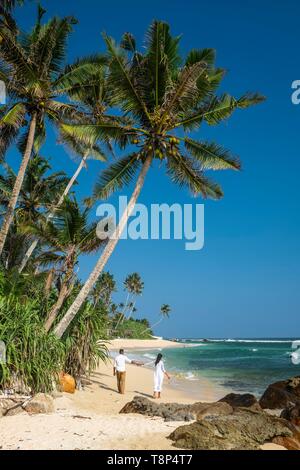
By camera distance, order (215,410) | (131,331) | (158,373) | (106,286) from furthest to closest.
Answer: (131,331) → (106,286) → (158,373) → (215,410)

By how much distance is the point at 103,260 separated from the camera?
45.4ft

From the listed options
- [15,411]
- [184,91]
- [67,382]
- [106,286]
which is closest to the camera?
[15,411]

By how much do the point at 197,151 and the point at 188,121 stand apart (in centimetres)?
108

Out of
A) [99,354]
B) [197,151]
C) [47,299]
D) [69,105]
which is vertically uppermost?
[69,105]

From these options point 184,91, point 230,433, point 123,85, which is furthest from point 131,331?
point 230,433

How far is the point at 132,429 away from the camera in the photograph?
8359mm

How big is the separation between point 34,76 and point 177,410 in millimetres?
11818

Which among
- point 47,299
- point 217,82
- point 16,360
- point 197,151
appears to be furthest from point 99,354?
point 217,82

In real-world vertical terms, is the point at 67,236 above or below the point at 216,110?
below

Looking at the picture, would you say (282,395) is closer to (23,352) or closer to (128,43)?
(23,352)

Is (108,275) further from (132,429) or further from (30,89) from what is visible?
(132,429)

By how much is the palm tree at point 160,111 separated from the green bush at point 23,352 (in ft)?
6.63

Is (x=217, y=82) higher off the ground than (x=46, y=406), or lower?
higher
